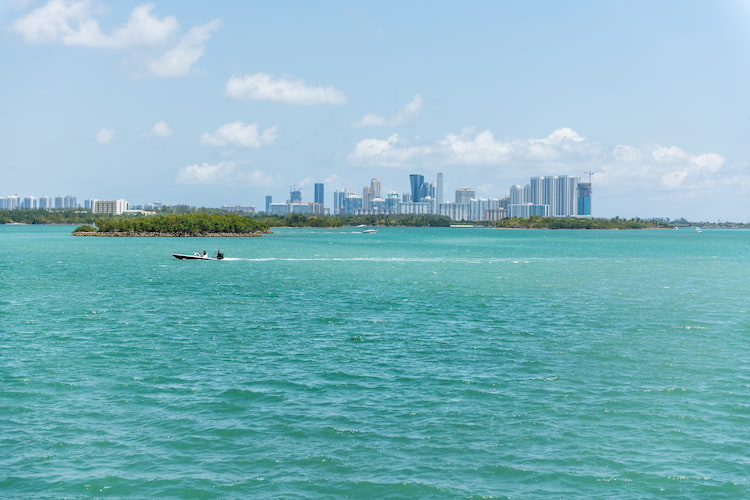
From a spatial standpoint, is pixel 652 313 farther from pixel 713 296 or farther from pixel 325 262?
pixel 325 262

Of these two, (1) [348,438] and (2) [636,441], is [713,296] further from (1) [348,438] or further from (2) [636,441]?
(1) [348,438]

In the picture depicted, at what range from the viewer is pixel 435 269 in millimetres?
109312

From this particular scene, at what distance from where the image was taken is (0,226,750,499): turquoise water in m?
22.1

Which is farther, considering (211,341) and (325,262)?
(325,262)

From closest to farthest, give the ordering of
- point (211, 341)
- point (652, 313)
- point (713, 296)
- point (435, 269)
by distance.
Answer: point (211, 341), point (652, 313), point (713, 296), point (435, 269)

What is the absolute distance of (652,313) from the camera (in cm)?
5788

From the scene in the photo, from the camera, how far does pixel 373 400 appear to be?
29891 millimetres

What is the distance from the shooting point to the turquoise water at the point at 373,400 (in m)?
22.1

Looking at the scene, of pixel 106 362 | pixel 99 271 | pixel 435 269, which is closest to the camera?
pixel 106 362

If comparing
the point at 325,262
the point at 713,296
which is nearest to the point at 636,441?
the point at 713,296

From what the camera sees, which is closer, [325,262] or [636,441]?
[636,441]

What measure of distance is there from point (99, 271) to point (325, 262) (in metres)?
38.6

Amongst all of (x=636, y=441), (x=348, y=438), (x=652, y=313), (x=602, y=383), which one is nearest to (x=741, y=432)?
(x=636, y=441)

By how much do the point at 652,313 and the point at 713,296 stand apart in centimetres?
1874
